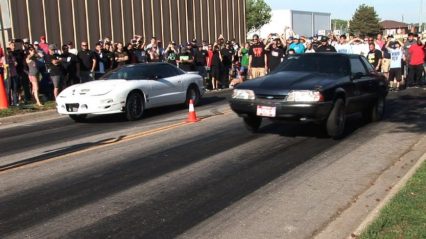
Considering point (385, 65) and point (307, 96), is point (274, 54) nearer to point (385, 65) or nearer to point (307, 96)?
point (385, 65)

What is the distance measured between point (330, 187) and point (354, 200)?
0.56 m

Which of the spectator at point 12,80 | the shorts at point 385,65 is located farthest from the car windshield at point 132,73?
the shorts at point 385,65

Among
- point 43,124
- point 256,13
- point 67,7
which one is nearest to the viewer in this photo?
point 43,124

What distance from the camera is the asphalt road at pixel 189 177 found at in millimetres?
5160

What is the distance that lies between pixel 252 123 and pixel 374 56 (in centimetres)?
954

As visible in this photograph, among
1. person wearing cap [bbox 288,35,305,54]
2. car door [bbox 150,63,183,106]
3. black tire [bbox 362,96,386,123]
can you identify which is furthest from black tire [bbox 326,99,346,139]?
person wearing cap [bbox 288,35,305,54]

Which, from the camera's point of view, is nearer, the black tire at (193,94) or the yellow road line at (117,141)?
the yellow road line at (117,141)

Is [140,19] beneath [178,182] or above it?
above

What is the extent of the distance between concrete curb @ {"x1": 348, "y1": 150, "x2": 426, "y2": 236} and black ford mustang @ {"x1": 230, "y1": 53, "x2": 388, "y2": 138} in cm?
205

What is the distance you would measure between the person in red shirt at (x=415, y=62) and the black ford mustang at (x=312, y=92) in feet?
31.7

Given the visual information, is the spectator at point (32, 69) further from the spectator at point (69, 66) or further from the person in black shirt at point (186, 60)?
the person in black shirt at point (186, 60)

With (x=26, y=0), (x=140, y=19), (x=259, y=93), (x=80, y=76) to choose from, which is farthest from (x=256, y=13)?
(x=259, y=93)

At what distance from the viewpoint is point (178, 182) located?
6.66 metres

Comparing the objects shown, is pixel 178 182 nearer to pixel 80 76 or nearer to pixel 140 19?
pixel 80 76
